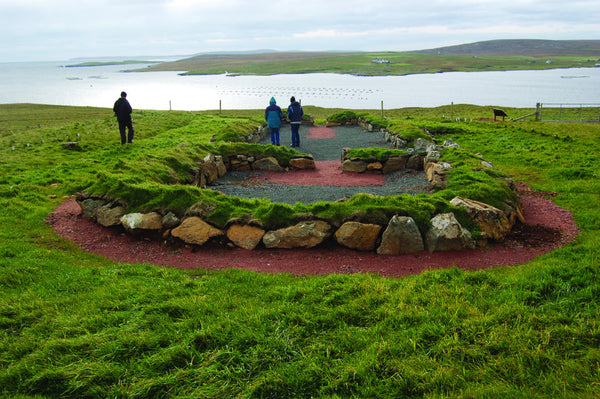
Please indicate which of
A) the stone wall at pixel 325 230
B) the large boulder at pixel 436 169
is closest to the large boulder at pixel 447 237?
the stone wall at pixel 325 230

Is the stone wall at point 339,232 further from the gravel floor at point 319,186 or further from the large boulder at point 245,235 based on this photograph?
the gravel floor at point 319,186

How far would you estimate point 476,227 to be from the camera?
850cm

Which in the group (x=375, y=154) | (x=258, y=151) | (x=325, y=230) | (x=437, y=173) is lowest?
(x=325, y=230)

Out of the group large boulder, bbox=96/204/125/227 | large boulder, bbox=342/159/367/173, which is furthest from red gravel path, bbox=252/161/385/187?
large boulder, bbox=96/204/125/227

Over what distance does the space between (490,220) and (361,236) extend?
3.11 m

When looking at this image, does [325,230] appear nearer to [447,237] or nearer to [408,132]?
[447,237]

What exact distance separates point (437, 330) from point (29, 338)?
4912 millimetres

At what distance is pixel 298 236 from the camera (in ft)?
27.1

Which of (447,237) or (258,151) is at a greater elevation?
(258,151)

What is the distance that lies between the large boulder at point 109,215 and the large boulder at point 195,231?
172 centimetres

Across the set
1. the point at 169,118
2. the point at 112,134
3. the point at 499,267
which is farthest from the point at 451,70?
the point at 499,267

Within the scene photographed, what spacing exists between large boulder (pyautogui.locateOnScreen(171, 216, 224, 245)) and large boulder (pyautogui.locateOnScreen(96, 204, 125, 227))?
5.65 feet

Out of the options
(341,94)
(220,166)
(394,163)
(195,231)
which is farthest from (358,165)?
(341,94)

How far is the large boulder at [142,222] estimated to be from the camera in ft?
28.8
